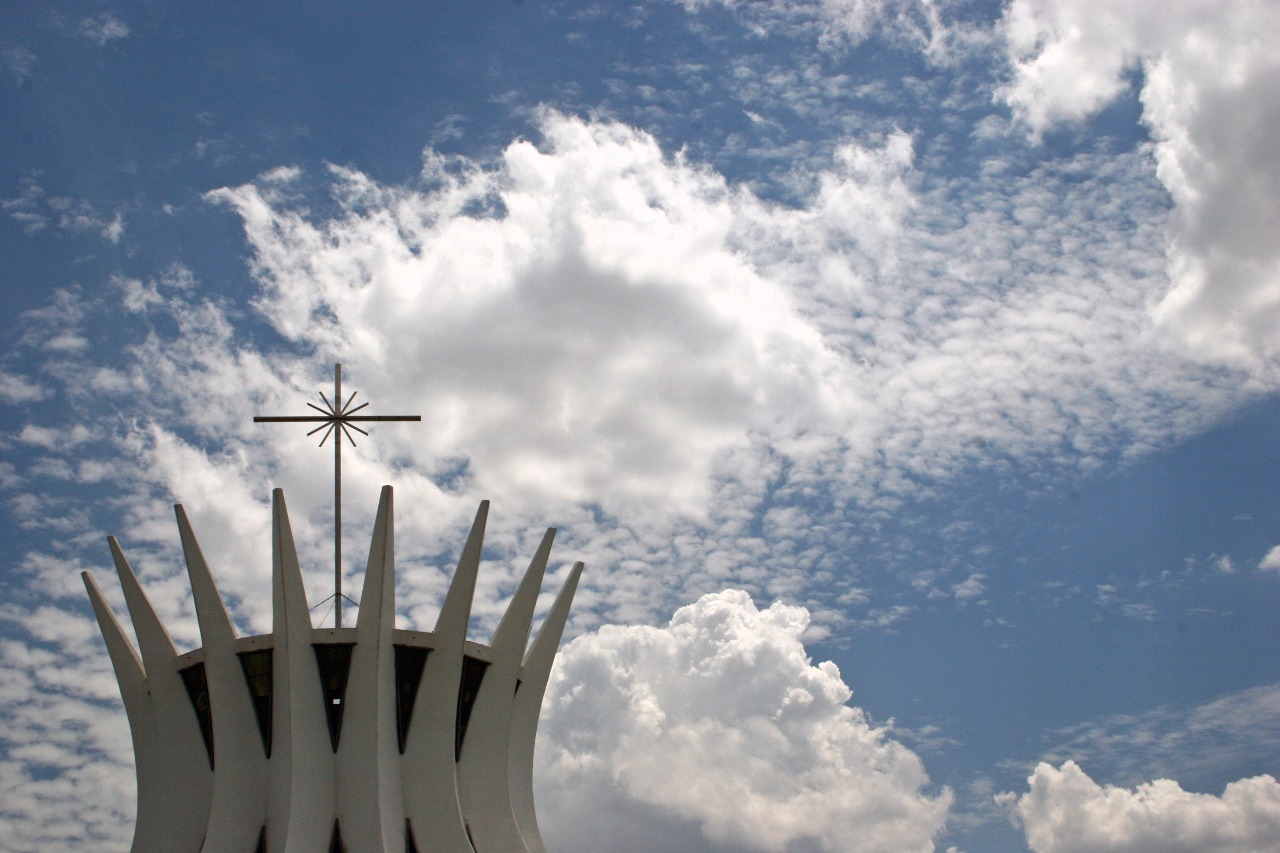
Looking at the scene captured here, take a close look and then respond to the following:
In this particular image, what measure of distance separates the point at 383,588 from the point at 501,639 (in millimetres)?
4067

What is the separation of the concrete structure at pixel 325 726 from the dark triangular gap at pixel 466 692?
0.04 m

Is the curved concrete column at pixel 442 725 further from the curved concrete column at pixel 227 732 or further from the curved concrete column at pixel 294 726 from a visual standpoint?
the curved concrete column at pixel 227 732

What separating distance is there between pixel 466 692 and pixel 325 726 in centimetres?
380

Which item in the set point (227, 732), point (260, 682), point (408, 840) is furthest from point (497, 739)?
point (227, 732)

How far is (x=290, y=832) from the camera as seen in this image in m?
30.6

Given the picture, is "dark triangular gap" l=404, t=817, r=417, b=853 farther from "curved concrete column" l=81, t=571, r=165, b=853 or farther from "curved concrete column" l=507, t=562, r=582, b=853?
"curved concrete column" l=81, t=571, r=165, b=853

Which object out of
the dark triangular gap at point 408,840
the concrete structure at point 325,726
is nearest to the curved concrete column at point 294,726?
the concrete structure at point 325,726

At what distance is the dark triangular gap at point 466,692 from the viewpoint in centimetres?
3428

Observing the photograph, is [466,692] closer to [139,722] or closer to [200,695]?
[200,695]

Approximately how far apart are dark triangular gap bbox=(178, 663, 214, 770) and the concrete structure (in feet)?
0.12

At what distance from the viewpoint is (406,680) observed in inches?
1332

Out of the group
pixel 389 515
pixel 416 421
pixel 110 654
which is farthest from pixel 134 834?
pixel 416 421

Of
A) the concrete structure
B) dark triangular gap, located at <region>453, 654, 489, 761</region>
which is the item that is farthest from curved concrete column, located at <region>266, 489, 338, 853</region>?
dark triangular gap, located at <region>453, 654, 489, 761</region>

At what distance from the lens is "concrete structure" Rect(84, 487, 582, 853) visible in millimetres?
31766
